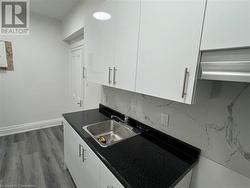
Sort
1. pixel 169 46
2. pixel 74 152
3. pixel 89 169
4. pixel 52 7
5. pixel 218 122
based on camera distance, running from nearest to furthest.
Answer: pixel 169 46, pixel 218 122, pixel 89 169, pixel 74 152, pixel 52 7

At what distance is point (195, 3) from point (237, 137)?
2.73ft

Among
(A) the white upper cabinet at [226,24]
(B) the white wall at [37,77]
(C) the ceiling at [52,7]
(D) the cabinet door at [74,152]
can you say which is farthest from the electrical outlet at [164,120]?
(B) the white wall at [37,77]

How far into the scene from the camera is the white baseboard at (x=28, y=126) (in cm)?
296

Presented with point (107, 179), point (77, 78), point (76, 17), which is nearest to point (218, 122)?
point (107, 179)

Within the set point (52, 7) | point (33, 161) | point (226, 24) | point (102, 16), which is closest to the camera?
point (226, 24)

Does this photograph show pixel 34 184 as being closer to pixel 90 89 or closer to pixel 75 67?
pixel 90 89

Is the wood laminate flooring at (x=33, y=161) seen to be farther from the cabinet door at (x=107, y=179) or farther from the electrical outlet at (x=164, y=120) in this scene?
the electrical outlet at (x=164, y=120)

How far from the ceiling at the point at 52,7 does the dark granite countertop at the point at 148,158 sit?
219 cm

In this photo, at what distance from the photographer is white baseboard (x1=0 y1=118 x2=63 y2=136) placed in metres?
2.96

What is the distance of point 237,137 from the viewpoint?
0.87 m

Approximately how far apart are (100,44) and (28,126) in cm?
292

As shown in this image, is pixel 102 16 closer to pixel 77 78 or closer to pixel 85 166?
pixel 85 166

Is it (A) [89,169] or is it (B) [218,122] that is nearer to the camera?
(B) [218,122]

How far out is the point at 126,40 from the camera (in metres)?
1.13
